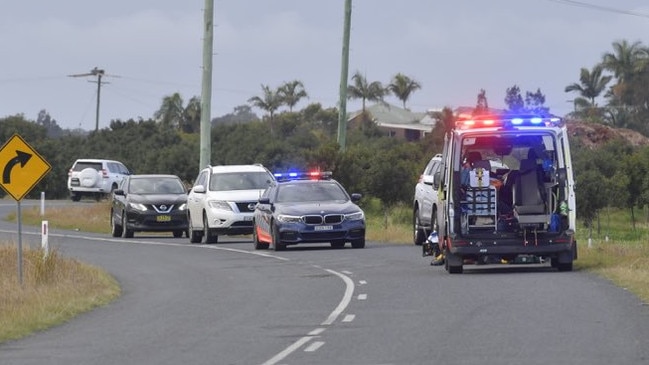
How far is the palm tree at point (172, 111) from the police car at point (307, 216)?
101 meters

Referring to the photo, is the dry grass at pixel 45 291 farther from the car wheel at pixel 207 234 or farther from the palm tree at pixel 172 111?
the palm tree at pixel 172 111

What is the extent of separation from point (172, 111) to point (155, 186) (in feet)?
302

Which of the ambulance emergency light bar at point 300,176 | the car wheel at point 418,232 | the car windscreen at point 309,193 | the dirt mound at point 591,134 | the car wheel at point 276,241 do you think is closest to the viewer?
the car wheel at point 276,241

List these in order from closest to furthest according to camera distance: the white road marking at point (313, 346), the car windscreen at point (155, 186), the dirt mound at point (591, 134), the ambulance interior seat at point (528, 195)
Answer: the white road marking at point (313, 346) → the ambulance interior seat at point (528, 195) → the car windscreen at point (155, 186) → the dirt mound at point (591, 134)

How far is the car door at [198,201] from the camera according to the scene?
123ft

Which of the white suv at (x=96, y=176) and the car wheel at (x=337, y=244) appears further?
the white suv at (x=96, y=176)

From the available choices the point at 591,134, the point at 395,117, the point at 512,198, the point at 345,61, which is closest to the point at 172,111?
the point at 395,117

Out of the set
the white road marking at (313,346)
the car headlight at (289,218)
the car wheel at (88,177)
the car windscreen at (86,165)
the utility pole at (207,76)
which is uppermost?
the utility pole at (207,76)

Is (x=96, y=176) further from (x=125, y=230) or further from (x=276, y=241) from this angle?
(x=276, y=241)

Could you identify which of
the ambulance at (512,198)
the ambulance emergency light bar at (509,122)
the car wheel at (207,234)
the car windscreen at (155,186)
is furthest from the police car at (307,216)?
the car windscreen at (155,186)

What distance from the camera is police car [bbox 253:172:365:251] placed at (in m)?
31.8

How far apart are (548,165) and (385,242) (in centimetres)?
1225

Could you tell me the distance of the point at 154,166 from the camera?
8312 centimetres

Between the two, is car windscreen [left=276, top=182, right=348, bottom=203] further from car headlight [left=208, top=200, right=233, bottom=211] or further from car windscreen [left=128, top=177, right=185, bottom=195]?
car windscreen [left=128, top=177, right=185, bottom=195]
